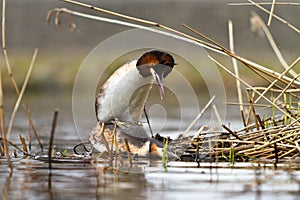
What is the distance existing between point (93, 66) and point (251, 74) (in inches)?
117

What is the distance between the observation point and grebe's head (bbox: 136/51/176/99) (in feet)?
20.9

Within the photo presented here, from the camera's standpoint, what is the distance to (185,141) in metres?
6.65

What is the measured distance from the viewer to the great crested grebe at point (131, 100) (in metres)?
6.34

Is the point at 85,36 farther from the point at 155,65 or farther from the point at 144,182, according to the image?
the point at 144,182

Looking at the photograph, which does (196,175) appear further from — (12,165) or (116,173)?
(12,165)

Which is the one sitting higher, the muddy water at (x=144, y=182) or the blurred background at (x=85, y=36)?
the blurred background at (x=85, y=36)

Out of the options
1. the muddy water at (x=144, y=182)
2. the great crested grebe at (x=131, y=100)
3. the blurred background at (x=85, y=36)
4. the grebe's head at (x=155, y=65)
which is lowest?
the muddy water at (x=144, y=182)

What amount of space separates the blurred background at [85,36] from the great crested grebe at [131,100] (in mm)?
7839

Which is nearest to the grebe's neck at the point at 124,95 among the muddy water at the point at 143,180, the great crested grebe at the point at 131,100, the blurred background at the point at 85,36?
the great crested grebe at the point at 131,100

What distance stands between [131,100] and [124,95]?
6 centimetres

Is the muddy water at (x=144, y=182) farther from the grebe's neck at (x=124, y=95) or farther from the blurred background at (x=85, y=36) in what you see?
the blurred background at (x=85, y=36)

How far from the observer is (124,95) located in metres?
6.45

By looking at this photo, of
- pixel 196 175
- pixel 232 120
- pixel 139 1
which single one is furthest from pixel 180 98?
pixel 196 175

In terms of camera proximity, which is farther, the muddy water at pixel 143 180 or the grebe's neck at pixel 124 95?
the grebe's neck at pixel 124 95
